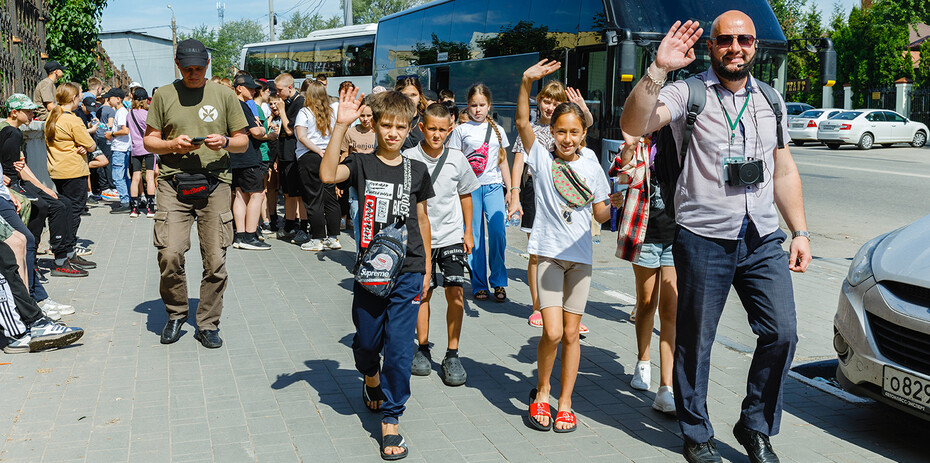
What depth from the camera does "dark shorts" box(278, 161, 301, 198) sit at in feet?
34.0

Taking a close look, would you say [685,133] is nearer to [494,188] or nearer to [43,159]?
[494,188]

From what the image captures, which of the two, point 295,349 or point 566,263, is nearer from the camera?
point 566,263

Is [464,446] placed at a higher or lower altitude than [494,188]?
lower

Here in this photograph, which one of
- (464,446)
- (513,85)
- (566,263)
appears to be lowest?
(464,446)

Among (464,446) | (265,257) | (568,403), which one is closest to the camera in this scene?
(464,446)

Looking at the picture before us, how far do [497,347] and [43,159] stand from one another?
8132mm

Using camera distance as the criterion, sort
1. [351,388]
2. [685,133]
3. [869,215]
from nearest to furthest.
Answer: [685,133] → [351,388] → [869,215]

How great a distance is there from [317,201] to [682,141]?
6.57 metres

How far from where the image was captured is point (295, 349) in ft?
19.0

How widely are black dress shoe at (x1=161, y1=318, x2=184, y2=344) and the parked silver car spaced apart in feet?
14.1

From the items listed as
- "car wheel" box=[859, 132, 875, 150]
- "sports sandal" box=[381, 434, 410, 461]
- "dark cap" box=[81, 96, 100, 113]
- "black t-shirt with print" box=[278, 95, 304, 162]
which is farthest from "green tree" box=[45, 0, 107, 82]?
"car wheel" box=[859, 132, 875, 150]

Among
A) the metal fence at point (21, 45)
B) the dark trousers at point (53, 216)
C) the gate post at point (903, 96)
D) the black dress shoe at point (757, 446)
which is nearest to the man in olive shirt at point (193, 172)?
the dark trousers at point (53, 216)

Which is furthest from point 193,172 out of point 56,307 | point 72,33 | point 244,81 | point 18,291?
point 72,33

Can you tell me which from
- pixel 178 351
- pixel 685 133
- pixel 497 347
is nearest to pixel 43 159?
pixel 178 351
